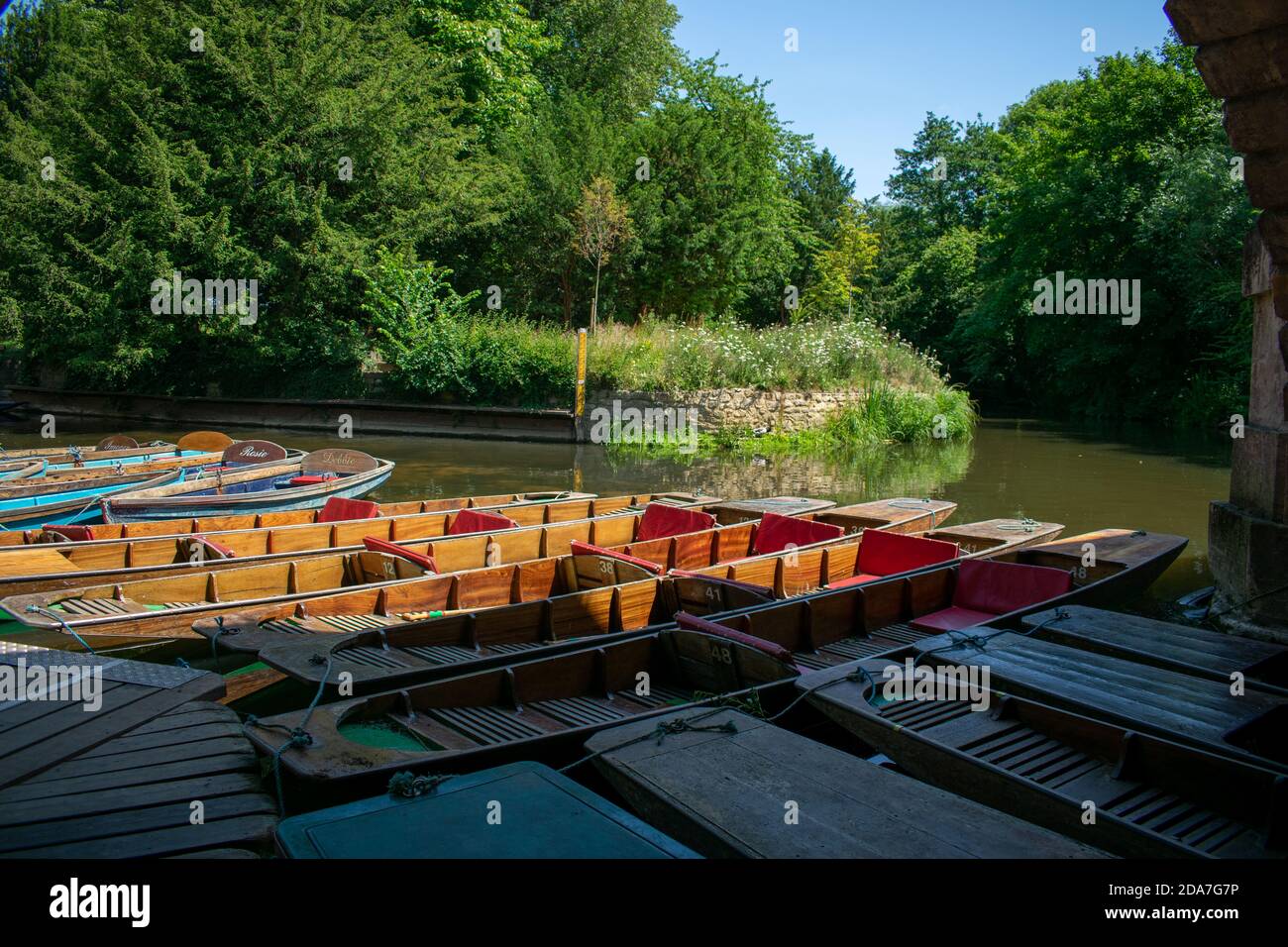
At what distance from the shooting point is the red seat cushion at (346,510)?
9406 millimetres

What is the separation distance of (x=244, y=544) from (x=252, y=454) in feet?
17.3

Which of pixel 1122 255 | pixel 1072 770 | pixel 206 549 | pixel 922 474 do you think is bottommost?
pixel 1072 770

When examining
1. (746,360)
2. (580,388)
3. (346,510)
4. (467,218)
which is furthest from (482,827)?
(467,218)

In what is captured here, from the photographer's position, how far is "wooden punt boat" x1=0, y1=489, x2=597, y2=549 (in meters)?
8.07

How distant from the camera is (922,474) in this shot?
1767cm

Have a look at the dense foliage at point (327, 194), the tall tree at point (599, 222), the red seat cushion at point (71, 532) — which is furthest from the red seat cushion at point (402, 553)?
the tall tree at point (599, 222)

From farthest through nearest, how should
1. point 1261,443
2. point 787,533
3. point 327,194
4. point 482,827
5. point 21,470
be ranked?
point 327,194, point 21,470, point 787,533, point 1261,443, point 482,827

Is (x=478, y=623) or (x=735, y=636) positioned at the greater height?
(x=735, y=636)

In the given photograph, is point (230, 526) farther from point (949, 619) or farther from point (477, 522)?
point (949, 619)

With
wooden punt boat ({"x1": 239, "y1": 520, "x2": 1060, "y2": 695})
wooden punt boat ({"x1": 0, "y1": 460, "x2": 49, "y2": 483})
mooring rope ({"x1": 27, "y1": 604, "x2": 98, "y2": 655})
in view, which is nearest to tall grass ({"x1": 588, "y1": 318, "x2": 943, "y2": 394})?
wooden punt boat ({"x1": 0, "y1": 460, "x2": 49, "y2": 483})

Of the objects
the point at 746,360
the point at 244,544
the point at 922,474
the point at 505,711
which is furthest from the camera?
the point at 746,360

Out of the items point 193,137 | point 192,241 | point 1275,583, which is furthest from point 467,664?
point 193,137

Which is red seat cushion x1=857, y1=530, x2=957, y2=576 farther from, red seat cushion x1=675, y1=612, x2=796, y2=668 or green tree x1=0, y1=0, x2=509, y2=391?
green tree x1=0, y1=0, x2=509, y2=391

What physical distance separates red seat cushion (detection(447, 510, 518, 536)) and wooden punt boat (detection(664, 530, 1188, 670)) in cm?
350
